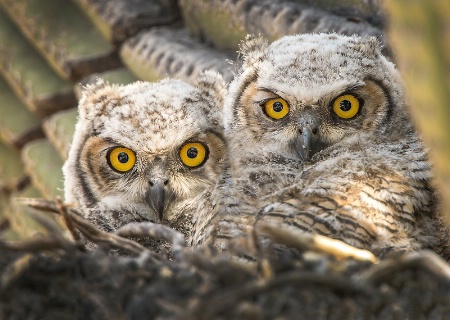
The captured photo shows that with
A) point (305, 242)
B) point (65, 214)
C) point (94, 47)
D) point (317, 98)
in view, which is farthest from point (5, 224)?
point (305, 242)

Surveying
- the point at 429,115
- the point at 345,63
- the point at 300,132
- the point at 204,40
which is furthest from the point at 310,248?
the point at 204,40

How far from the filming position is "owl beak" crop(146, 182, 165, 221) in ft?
5.27

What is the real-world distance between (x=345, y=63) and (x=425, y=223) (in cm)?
50

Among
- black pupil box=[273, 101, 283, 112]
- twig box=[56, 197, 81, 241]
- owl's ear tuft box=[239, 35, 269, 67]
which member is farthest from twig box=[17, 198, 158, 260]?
owl's ear tuft box=[239, 35, 269, 67]

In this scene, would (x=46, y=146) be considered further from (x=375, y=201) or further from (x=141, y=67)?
(x=375, y=201)

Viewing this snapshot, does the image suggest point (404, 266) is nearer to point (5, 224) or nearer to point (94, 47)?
point (94, 47)

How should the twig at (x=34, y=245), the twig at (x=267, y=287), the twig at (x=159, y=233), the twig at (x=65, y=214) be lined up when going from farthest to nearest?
the twig at (x=65, y=214) < the twig at (x=159, y=233) < the twig at (x=34, y=245) < the twig at (x=267, y=287)

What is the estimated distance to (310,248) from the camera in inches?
34.3

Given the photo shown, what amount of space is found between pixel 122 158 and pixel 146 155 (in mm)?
72

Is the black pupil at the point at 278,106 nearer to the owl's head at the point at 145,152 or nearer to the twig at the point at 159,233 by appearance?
the owl's head at the point at 145,152

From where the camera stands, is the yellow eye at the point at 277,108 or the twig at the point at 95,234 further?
the yellow eye at the point at 277,108

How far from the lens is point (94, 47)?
2838mm

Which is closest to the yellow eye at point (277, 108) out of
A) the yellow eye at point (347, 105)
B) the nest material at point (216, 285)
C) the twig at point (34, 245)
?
the yellow eye at point (347, 105)

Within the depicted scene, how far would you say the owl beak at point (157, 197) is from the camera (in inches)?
63.2
